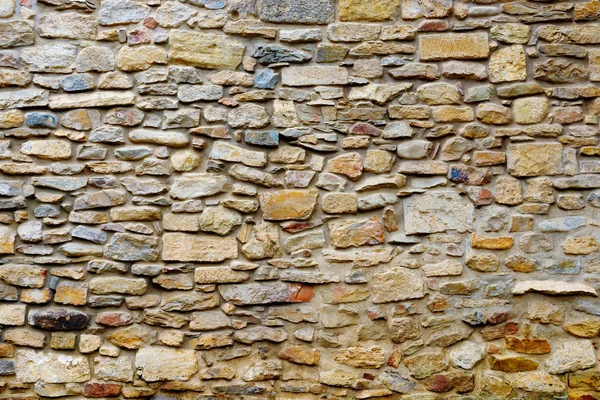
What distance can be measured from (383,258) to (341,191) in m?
0.40

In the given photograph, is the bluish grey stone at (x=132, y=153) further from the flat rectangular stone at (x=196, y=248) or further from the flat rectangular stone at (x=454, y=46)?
the flat rectangular stone at (x=454, y=46)

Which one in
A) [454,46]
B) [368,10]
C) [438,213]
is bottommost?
[438,213]

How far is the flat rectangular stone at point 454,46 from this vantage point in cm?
269

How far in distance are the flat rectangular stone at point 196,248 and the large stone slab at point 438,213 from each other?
35.3 inches

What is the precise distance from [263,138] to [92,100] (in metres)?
0.90

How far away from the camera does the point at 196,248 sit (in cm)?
261

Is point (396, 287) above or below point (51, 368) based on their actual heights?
above

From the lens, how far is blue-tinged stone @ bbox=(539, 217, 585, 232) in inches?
103

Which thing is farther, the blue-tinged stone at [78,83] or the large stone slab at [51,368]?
the blue-tinged stone at [78,83]

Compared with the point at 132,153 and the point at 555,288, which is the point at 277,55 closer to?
the point at 132,153

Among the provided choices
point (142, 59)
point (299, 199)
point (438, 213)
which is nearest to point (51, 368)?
point (299, 199)

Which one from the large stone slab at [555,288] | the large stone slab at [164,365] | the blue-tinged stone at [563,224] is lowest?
the large stone slab at [164,365]

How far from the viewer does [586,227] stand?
2619 millimetres

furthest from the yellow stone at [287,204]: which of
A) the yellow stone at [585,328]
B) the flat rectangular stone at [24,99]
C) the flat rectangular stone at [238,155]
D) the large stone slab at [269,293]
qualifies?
the yellow stone at [585,328]
